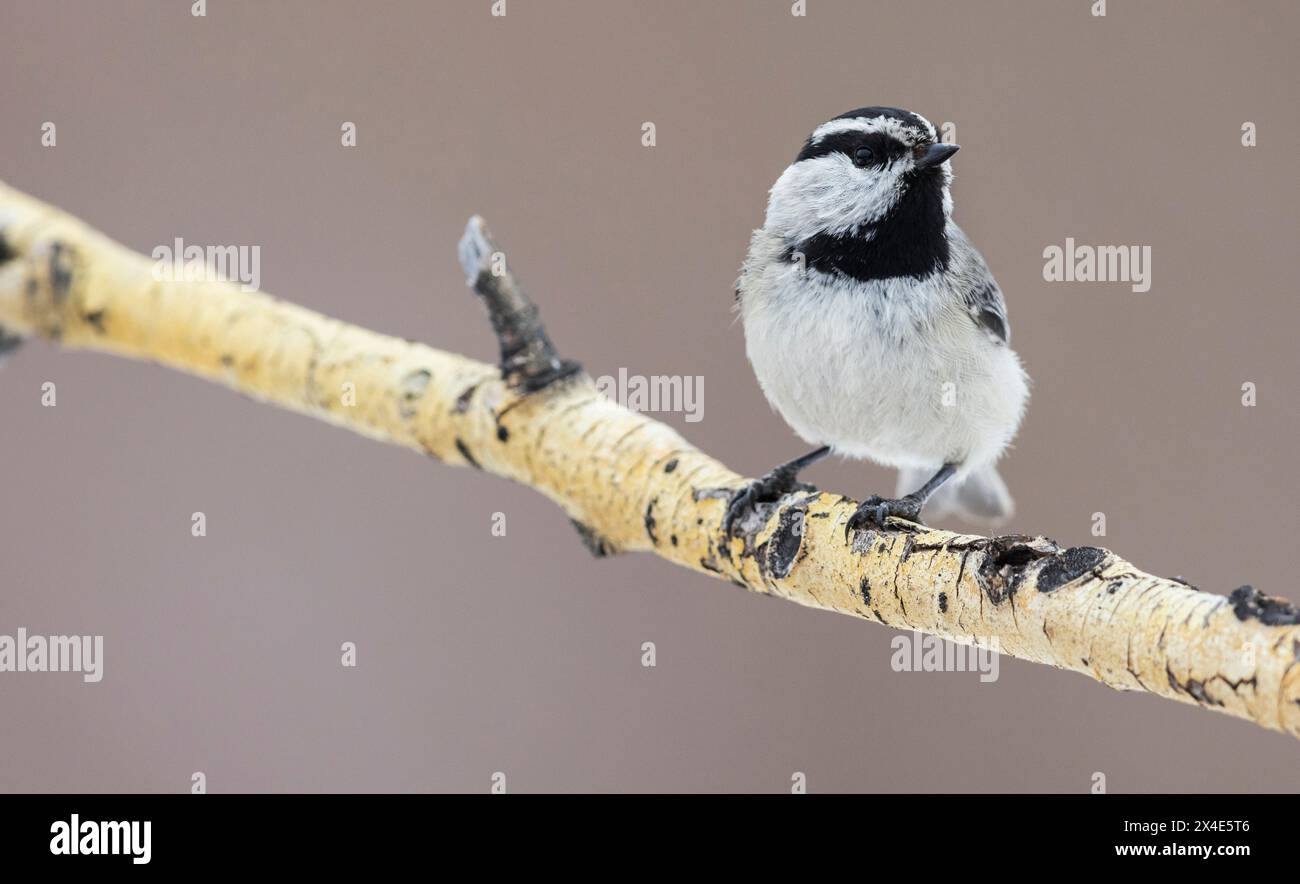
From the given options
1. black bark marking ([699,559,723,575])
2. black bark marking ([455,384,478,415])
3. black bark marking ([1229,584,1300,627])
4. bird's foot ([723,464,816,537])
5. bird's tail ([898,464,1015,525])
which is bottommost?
black bark marking ([1229,584,1300,627])

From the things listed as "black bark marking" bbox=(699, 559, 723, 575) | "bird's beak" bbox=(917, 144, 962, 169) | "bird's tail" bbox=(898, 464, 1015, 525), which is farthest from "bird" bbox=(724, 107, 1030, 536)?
"bird's tail" bbox=(898, 464, 1015, 525)

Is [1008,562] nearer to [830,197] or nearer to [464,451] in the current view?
[830,197]

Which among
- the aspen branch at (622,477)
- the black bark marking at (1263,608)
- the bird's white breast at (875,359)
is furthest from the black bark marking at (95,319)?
the black bark marking at (1263,608)

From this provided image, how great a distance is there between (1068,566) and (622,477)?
58 centimetres

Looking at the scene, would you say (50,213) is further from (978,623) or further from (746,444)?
(978,623)

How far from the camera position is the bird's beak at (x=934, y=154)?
4.58 feet

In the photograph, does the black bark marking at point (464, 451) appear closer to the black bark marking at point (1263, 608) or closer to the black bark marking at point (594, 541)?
the black bark marking at point (594, 541)

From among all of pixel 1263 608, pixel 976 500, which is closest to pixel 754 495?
pixel 1263 608

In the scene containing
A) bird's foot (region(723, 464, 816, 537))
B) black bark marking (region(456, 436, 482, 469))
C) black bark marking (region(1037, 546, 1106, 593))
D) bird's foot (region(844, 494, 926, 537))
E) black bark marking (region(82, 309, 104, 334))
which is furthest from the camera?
black bark marking (region(82, 309, 104, 334))

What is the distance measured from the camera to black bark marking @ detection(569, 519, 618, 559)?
1.47 meters

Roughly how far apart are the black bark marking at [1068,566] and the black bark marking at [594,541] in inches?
25.1

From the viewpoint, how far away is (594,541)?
148 centimetres

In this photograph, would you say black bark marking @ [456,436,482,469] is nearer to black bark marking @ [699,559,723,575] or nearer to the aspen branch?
the aspen branch

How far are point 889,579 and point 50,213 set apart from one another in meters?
1.41
